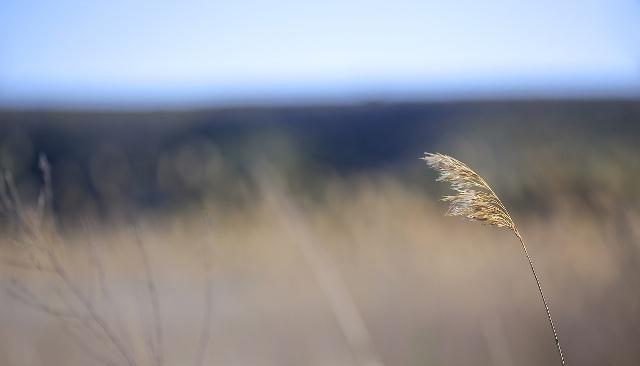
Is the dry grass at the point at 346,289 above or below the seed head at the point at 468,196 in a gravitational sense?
below

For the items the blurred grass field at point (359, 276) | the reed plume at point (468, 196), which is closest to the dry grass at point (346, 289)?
the blurred grass field at point (359, 276)

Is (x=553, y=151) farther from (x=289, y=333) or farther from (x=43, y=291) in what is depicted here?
(x=43, y=291)

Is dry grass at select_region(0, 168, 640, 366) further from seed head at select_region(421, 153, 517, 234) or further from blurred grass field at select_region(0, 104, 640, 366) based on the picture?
seed head at select_region(421, 153, 517, 234)

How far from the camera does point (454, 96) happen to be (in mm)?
48188

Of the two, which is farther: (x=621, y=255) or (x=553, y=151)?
(x=553, y=151)

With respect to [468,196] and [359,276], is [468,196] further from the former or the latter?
[359,276]

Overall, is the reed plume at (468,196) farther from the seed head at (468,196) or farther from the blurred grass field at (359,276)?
the blurred grass field at (359,276)

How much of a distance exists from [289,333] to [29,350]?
1.36m

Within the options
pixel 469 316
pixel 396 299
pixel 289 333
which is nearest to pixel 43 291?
pixel 289 333

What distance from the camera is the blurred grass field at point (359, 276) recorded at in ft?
11.2

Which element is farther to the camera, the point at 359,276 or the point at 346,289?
the point at 359,276

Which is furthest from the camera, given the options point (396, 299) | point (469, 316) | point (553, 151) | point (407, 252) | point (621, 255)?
point (553, 151)

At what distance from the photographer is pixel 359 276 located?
17.2ft

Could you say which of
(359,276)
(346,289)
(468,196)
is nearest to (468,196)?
(468,196)
